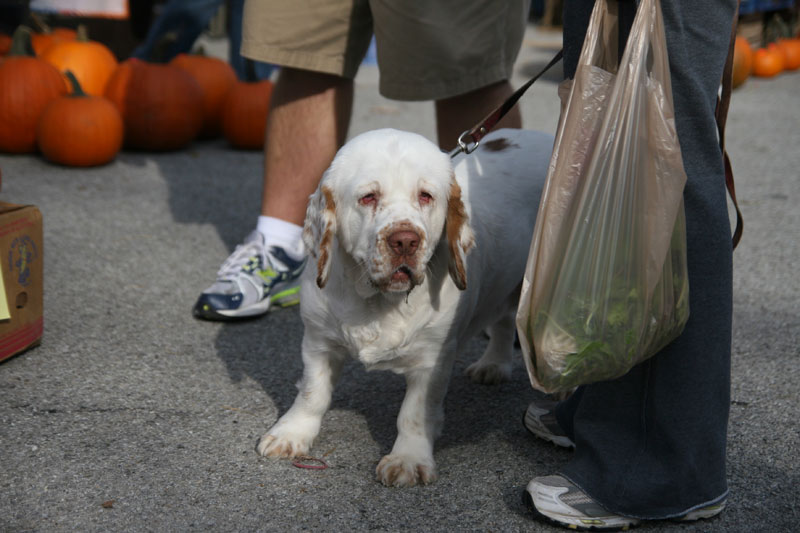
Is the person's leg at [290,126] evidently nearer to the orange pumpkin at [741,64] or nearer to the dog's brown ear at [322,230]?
the dog's brown ear at [322,230]

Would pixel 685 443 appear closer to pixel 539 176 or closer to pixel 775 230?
pixel 539 176

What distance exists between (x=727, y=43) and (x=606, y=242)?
51 cm

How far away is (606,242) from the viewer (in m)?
1.76

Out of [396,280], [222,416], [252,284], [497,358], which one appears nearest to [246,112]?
[252,284]

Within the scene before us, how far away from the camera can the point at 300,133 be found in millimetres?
3348

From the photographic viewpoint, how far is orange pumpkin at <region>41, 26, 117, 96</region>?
226 inches

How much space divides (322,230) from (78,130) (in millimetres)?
3270

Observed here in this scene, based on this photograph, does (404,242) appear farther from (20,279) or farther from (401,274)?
(20,279)

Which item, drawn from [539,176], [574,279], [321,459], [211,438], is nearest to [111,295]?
[211,438]

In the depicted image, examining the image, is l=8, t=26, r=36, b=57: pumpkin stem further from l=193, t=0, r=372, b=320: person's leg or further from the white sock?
the white sock

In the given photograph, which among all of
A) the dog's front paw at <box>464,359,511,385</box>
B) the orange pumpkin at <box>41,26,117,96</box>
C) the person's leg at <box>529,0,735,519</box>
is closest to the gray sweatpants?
the person's leg at <box>529,0,735,519</box>

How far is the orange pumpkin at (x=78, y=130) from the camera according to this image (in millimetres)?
4914

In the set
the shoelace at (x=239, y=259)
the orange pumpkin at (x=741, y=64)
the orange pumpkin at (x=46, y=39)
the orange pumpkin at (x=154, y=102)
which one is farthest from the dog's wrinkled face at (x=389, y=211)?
the orange pumpkin at (x=741, y=64)

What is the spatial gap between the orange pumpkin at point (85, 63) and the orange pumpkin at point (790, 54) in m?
8.36
